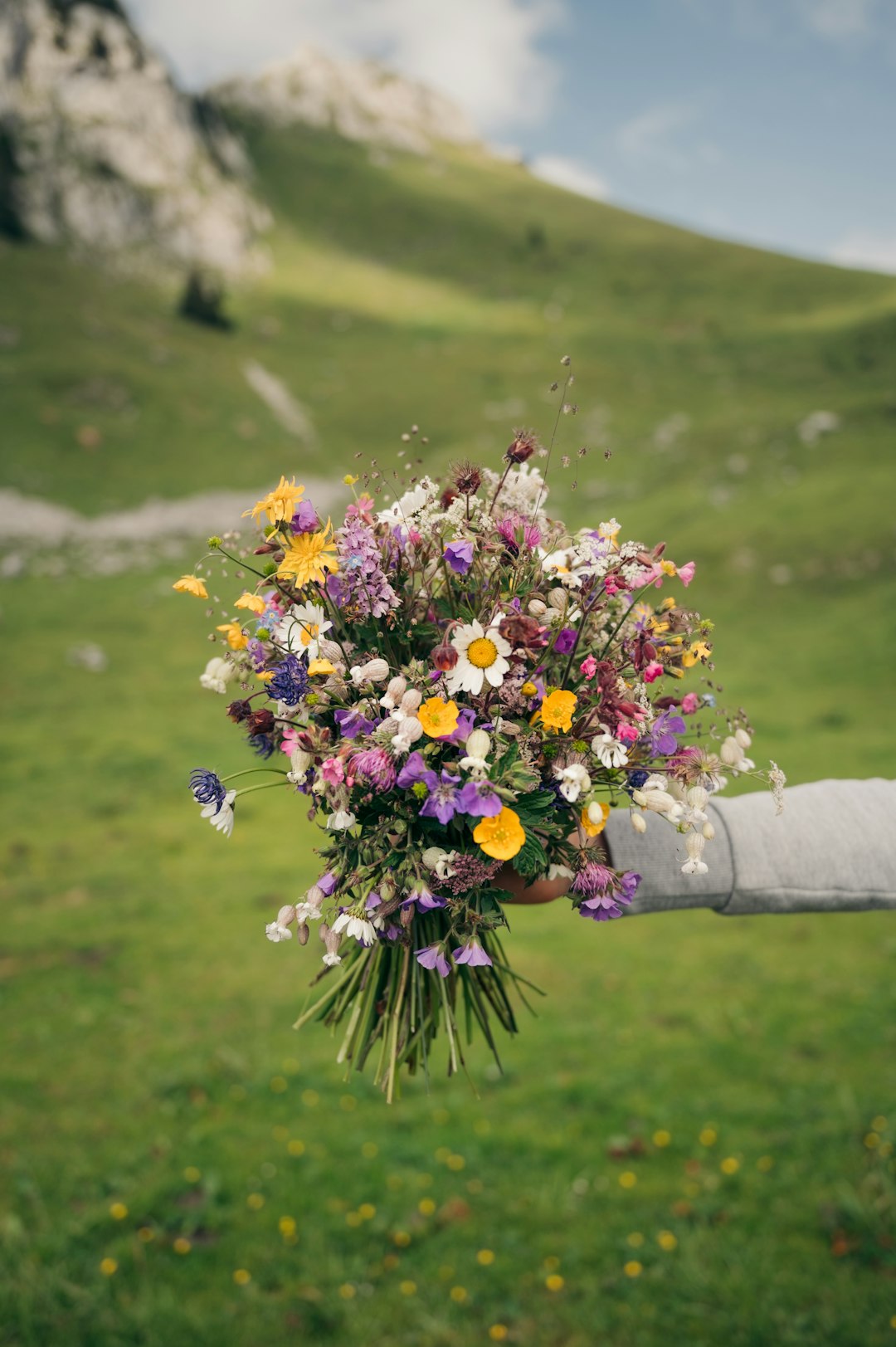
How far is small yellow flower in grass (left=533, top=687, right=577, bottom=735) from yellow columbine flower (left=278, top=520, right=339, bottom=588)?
25.6 inches

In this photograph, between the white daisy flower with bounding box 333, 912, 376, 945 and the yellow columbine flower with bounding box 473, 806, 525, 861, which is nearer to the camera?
the yellow columbine flower with bounding box 473, 806, 525, 861

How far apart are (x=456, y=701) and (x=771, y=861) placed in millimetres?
1428

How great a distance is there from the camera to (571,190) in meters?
83.8

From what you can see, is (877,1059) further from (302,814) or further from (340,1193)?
(302,814)

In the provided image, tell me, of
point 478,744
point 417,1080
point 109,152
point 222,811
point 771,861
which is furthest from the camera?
point 109,152

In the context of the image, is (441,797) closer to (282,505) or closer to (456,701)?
(456,701)

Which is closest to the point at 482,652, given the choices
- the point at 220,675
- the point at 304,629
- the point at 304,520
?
the point at 304,629

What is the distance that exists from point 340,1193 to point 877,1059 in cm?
418

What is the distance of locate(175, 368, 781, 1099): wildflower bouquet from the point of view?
81.1 inches

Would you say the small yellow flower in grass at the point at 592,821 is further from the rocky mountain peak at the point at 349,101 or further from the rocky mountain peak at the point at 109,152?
the rocky mountain peak at the point at 349,101

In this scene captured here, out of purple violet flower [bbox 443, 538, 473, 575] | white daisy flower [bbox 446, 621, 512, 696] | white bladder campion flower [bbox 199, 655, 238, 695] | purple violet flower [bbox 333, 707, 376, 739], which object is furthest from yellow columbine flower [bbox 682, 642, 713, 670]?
white bladder campion flower [bbox 199, 655, 238, 695]

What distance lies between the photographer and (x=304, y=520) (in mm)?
2186

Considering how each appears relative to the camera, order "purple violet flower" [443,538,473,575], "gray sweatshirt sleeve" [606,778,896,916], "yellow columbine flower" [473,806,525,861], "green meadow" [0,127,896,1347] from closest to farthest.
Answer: "yellow columbine flower" [473,806,525,861]
"purple violet flower" [443,538,473,575]
"gray sweatshirt sleeve" [606,778,896,916]
"green meadow" [0,127,896,1347]

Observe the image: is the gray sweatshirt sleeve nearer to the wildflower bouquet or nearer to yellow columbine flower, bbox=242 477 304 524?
the wildflower bouquet
